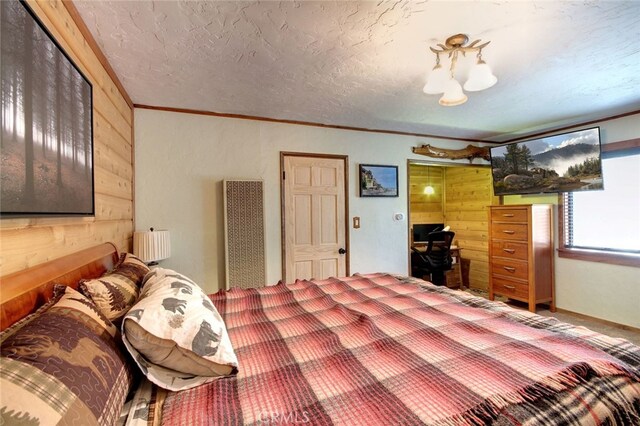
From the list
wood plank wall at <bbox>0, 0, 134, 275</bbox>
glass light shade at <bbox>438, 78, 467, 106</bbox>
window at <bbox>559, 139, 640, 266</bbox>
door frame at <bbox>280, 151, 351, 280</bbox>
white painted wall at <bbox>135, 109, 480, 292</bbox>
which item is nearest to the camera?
wood plank wall at <bbox>0, 0, 134, 275</bbox>

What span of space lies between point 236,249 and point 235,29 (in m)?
1.95

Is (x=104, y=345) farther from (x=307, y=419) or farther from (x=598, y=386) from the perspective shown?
(x=598, y=386)

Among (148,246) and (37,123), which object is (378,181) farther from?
(37,123)

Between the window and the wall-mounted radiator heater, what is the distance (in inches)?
149

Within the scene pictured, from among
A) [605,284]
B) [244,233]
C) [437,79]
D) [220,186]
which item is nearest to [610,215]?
[605,284]

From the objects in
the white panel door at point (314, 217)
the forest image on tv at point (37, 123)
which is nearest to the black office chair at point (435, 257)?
the white panel door at point (314, 217)

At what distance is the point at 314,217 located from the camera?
11.2ft

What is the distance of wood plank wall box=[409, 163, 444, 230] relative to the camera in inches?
228

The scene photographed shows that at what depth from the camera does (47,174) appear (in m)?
1.12

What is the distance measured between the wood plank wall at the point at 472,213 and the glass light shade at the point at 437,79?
3346 mm

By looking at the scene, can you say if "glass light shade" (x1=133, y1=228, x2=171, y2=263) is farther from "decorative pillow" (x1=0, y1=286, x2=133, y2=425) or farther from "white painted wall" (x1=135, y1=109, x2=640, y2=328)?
"decorative pillow" (x1=0, y1=286, x2=133, y2=425)

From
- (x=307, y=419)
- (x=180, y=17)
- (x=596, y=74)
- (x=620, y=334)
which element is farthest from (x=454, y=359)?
(x=620, y=334)

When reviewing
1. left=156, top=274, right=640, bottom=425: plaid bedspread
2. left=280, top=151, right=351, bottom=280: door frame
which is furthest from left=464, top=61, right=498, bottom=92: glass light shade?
Answer: left=280, top=151, right=351, bottom=280: door frame

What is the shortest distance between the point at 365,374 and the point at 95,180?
1857mm
